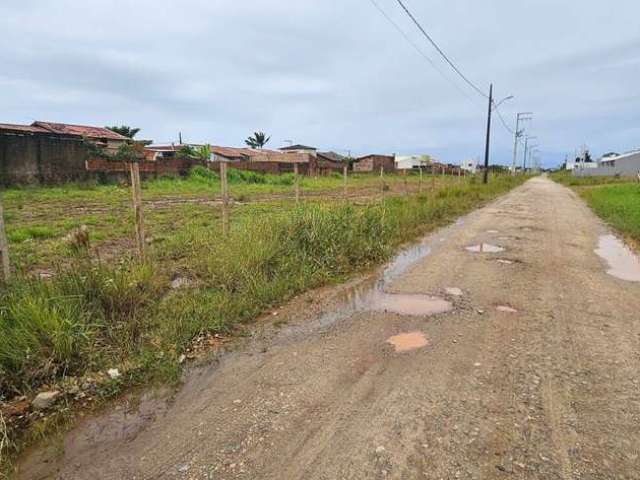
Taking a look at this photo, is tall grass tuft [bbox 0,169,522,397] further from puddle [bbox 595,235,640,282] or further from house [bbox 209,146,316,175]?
house [bbox 209,146,316,175]

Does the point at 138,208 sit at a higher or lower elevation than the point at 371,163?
lower

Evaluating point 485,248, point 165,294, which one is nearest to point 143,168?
point 485,248

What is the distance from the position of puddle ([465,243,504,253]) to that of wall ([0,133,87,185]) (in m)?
19.2

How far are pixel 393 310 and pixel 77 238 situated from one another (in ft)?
13.9

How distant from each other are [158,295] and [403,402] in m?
3.12

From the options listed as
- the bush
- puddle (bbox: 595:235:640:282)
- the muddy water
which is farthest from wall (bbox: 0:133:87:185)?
puddle (bbox: 595:235:640:282)

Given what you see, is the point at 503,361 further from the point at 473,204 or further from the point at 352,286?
the point at 473,204

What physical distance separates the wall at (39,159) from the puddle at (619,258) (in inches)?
848

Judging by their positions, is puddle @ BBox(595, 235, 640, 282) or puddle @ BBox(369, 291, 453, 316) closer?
puddle @ BBox(369, 291, 453, 316)

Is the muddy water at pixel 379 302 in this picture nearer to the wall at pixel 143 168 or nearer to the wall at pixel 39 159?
the wall at pixel 39 159

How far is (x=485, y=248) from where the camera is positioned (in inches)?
338

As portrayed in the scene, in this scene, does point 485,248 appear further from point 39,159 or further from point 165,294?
point 39,159

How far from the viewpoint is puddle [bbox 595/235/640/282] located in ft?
21.2

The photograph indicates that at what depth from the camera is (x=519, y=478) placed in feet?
7.18
